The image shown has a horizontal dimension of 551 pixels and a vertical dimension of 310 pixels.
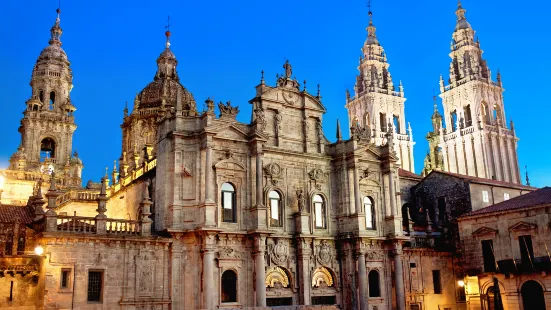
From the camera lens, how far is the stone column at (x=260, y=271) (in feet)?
96.5

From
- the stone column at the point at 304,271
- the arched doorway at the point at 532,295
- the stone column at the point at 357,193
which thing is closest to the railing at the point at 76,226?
the stone column at the point at 304,271

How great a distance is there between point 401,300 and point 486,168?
38107 millimetres

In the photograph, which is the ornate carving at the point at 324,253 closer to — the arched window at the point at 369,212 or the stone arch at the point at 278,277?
the stone arch at the point at 278,277

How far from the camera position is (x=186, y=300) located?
27.9 meters

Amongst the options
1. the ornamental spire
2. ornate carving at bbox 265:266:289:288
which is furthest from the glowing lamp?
the ornamental spire

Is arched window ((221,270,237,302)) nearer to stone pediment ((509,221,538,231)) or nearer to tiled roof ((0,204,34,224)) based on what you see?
tiled roof ((0,204,34,224))

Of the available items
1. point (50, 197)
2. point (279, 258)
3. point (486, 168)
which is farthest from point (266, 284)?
point (486, 168)

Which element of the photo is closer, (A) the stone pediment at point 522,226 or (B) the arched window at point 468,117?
(A) the stone pediment at point 522,226

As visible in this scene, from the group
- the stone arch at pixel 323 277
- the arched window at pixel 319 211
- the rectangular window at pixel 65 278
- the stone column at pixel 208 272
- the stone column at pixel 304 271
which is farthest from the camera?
the arched window at pixel 319 211

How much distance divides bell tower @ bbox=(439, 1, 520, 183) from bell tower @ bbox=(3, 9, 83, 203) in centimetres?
4515

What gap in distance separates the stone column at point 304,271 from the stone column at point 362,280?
3.31 meters

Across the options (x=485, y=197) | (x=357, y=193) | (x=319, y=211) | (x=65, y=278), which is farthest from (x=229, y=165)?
(x=485, y=197)

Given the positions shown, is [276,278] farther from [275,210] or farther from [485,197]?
[485,197]

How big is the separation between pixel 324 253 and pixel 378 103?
43.8 metres
